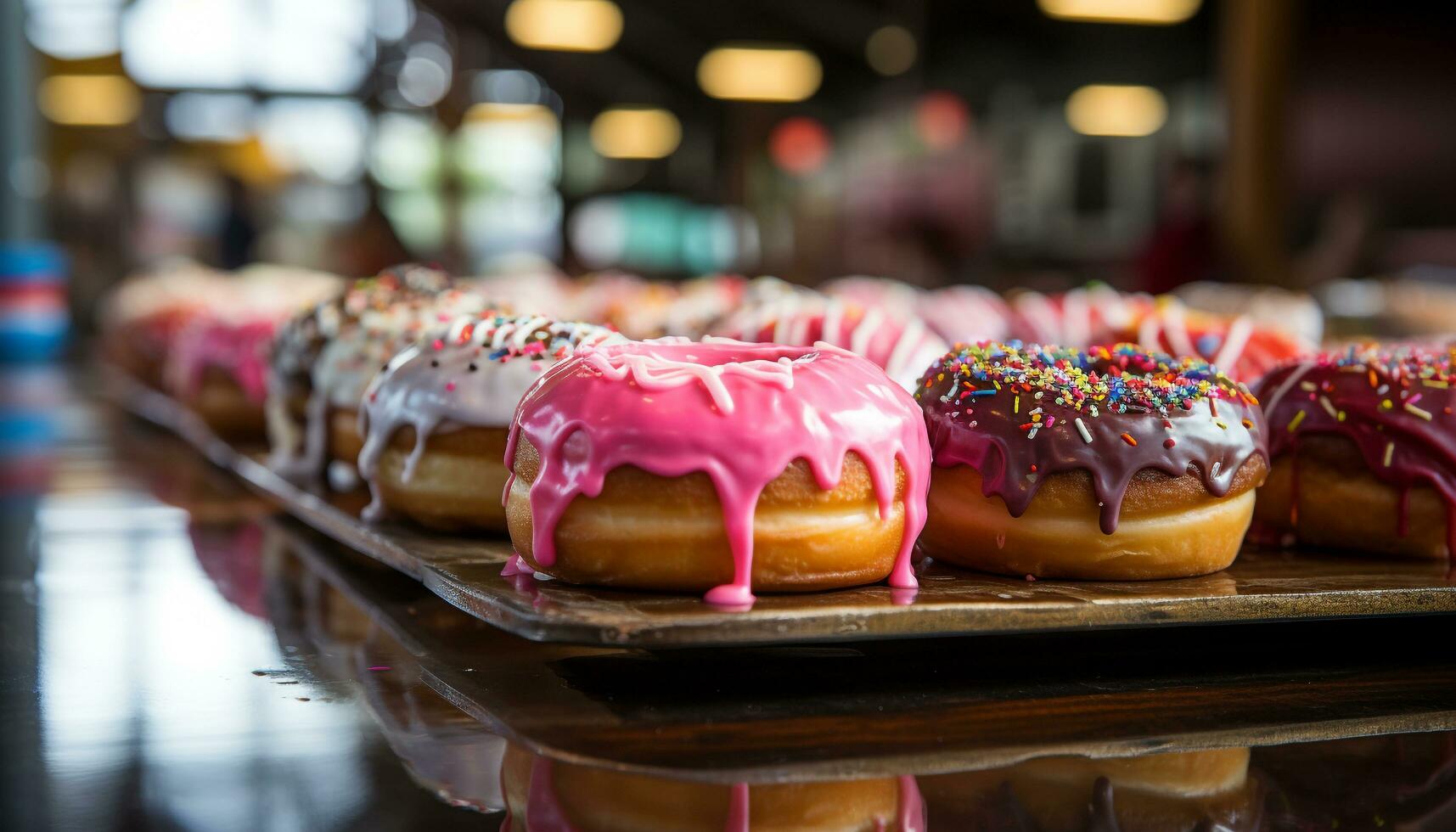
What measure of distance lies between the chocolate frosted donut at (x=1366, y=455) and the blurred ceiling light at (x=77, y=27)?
49.4ft

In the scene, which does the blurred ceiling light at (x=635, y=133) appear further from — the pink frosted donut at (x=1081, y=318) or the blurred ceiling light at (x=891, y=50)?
the pink frosted donut at (x=1081, y=318)

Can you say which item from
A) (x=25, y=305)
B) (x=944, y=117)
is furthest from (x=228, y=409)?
(x=944, y=117)

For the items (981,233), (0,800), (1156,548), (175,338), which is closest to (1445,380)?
(1156,548)

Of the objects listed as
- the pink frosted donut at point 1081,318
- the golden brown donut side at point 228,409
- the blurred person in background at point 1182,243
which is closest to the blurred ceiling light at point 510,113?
the blurred person in background at point 1182,243

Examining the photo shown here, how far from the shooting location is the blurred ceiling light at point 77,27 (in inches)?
569

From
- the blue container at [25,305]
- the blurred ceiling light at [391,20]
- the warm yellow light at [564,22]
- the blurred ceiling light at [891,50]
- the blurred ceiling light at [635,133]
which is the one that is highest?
the blurred ceiling light at [391,20]

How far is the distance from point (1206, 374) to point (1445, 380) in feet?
1.18

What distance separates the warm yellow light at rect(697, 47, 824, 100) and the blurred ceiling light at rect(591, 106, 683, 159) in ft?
7.12

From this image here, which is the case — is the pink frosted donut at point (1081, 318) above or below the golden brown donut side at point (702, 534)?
above

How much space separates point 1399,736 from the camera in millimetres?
1313

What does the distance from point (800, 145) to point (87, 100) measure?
830 cm

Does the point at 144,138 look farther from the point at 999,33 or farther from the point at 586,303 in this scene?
the point at 586,303

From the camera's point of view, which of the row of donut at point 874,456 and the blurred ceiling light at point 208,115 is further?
the blurred ceiling light at point 208,115

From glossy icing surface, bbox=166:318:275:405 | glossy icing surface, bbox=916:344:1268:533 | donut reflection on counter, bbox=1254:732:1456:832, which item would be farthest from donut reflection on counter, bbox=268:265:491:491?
donut reflection on counter, bbox=1254:732:1456:832
